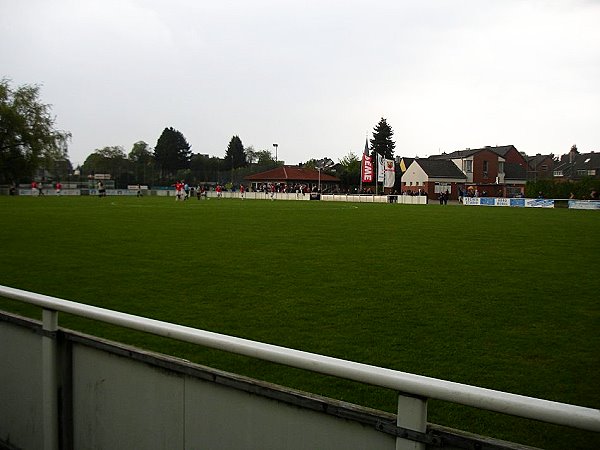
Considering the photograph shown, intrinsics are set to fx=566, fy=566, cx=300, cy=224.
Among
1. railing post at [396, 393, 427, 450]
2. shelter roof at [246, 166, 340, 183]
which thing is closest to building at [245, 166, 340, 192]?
shelter roof at [246, 166, 340, 183]

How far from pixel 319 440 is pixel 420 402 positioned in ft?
1.81

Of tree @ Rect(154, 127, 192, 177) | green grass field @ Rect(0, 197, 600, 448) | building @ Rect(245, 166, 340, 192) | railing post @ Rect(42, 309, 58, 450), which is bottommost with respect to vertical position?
green grass field @ Rect(0, 197, 600, 448)

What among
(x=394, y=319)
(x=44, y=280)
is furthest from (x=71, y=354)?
(x=44, y=280)

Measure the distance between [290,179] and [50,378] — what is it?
334 feet

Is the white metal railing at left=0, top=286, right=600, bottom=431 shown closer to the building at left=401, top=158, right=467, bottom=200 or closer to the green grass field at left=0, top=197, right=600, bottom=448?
the green grass field at left=0, top=197, right=600, bottom=448

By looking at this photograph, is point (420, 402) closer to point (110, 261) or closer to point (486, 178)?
point (110, 261)

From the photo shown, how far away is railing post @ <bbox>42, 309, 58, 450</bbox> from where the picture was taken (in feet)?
11.3

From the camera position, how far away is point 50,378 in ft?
11.3

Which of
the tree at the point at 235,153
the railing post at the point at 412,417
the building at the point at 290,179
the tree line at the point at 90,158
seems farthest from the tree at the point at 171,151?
the railing post at the point at 412,417

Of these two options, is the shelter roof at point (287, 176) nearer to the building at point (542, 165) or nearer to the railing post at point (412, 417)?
the building at point (542, 165)

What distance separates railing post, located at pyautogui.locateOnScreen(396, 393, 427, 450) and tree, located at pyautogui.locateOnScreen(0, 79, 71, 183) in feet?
241

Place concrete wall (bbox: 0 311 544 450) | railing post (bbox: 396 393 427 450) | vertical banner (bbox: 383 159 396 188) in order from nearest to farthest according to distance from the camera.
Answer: railing post (bbox: 396 393 427 450) < concrete wall (bbox: 0 311 544 450) < vertical banner (bbox: 383 159 396 188)

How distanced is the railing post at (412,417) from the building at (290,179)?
331 ft

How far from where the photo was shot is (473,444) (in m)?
2.01
